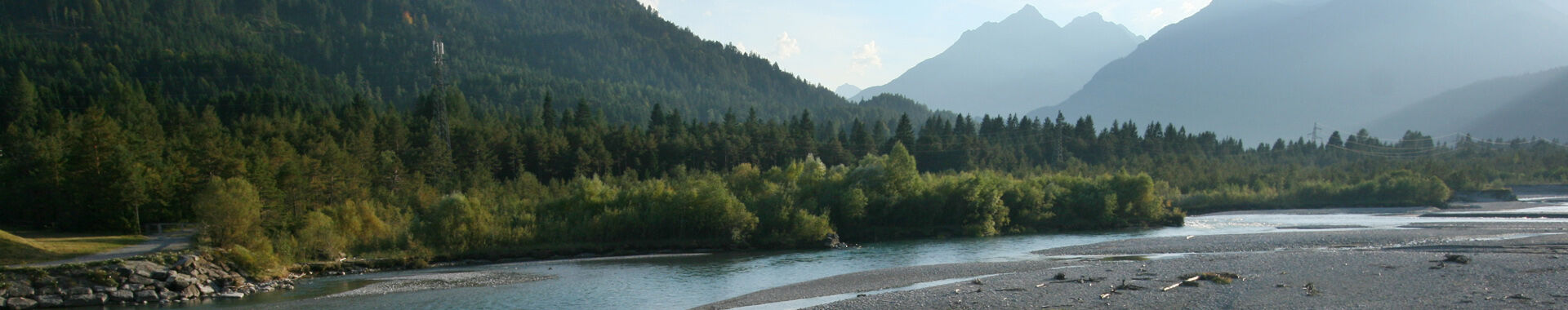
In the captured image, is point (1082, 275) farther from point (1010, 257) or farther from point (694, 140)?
point (694, 140)

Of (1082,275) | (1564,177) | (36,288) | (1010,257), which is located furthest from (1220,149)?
(36,288)

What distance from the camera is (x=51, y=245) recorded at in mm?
42812

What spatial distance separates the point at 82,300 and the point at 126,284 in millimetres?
1592

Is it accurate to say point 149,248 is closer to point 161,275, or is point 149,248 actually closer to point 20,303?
point 161,275

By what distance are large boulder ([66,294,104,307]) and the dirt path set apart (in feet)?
7.61

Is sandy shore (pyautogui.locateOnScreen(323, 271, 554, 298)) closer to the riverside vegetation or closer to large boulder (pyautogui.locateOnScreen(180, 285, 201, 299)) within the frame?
large boulder (pyautogui.locateOnScreen(180, 285, 201, 299))

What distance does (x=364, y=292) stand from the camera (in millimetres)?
39719

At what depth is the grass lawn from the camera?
38.5 meters

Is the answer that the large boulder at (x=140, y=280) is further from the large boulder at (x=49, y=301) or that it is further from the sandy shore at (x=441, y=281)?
the sandy shore at (x=441, y=281)

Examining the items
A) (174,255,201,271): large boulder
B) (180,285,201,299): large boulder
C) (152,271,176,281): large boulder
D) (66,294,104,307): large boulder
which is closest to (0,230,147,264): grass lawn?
(66,294,104,307): large boulder

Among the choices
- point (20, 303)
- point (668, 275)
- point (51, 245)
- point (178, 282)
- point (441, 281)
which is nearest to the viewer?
point (20, 303)

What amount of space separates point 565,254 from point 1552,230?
6371 cm

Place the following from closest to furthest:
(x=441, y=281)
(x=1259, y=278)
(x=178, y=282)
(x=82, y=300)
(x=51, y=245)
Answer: (x=1259, y=278) → (x=82, y=300) → (x=178, y=282) → (x=51, y=245) → (x=441, y=281)

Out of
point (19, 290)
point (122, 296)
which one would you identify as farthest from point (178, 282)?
point (19, 290)
